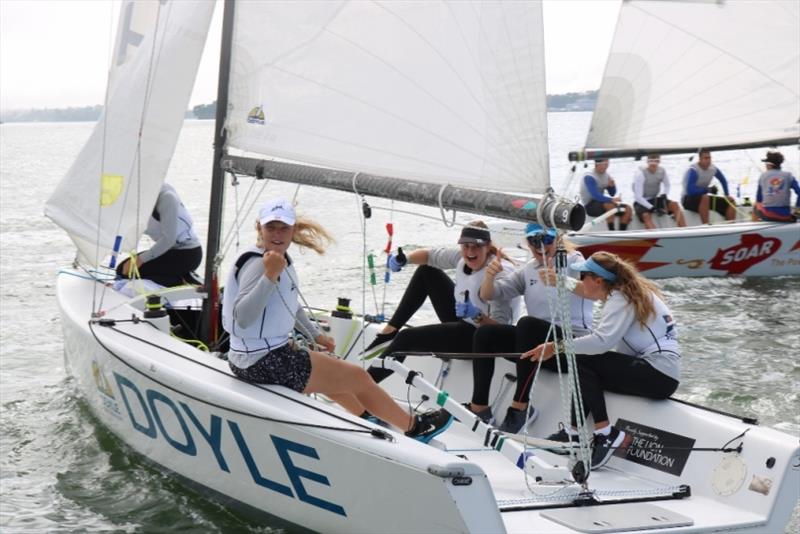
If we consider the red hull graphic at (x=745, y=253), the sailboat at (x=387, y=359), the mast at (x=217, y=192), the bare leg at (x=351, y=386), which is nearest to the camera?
the sailboat at (x=387, y=359)

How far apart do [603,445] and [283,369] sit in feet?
5.06

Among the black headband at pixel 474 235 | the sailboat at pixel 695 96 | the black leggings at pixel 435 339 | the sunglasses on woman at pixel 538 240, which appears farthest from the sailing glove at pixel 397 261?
the sailboat at pixel 695 96

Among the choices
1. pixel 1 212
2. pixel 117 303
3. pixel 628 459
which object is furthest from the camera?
pixel 1 212

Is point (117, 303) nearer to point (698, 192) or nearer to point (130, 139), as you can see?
point (130, 139)

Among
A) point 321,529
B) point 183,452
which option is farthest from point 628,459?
point 183,452

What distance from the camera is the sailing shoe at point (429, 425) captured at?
4750 millimetres

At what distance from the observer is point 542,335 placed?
5250 mm

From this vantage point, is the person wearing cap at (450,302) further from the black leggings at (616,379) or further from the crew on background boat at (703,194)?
the crew on background boat at (703,194)

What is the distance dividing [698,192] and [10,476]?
910 centimetres

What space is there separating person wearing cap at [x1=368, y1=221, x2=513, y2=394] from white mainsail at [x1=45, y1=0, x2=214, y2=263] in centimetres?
145

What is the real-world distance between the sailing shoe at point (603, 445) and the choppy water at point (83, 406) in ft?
2.99

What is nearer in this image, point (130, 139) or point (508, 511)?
point (508, 511)

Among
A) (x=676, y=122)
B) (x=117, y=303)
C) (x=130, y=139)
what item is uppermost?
(x=676, y=122)

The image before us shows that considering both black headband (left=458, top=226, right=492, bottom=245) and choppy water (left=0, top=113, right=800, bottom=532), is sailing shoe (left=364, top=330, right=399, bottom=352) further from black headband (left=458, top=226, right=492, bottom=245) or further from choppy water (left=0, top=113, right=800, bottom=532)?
choppy water (left=0, top=113, right=800, bottom=532)
